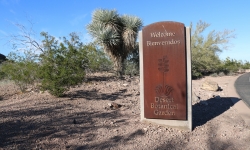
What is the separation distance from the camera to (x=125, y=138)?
18.2 ft

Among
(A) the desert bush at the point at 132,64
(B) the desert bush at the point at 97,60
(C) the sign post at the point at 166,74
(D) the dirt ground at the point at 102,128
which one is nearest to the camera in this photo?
(D) the dirt ground at the point at 102,128

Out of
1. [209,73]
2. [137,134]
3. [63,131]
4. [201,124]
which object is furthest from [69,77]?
[209,73]

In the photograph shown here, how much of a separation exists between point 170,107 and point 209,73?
20.8m

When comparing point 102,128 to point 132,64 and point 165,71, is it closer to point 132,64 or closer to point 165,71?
point 165,71

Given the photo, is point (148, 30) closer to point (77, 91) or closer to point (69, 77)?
point (69, 77)

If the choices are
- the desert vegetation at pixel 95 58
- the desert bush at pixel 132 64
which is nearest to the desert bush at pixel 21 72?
the desert vegetation at pixel 95 58

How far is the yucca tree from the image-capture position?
1466 centimetres

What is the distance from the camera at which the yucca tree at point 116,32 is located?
14656 mm

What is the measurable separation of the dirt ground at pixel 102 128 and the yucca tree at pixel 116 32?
6214 millimetres

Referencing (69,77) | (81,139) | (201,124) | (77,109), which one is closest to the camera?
(81,139)

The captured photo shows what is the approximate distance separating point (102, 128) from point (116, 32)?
975cm

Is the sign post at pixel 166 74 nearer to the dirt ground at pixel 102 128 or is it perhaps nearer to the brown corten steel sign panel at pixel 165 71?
the brown corten steel sign panel at pixel 165 71

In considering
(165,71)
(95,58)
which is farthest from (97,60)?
(165,71)

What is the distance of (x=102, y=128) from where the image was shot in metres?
6.07
